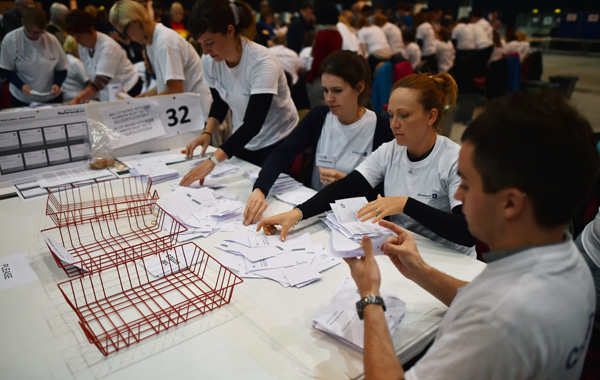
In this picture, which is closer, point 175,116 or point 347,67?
point 347,67

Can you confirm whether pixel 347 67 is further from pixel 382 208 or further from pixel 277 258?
pixel 277 258

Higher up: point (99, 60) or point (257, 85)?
point (99, 60)

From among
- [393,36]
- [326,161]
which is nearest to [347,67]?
[326,161]

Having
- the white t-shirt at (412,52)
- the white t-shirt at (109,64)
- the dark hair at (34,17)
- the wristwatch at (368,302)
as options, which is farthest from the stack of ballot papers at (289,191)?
the white t-shirt at (412,52)

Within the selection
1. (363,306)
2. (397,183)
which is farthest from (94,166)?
(363,306)

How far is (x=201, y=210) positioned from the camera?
5.48 ft

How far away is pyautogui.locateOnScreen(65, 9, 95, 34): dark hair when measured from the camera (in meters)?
3.03

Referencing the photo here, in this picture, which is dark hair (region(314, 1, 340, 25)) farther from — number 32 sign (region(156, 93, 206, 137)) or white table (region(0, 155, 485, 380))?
white table (region(0, 155, 485, 380))

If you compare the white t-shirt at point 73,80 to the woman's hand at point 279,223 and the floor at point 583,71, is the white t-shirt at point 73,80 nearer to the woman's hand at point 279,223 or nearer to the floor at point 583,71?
the woman's hand at point 279,223

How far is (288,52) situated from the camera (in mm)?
4758

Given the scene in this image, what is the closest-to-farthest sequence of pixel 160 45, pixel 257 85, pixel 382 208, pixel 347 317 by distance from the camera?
pixel 347 317 → pixel 382 208 → pixel 257 85 → pixel 160 45

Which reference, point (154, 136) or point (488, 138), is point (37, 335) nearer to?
point (488, 138)

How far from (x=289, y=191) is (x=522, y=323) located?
136 cm

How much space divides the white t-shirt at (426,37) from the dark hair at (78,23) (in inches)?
229
